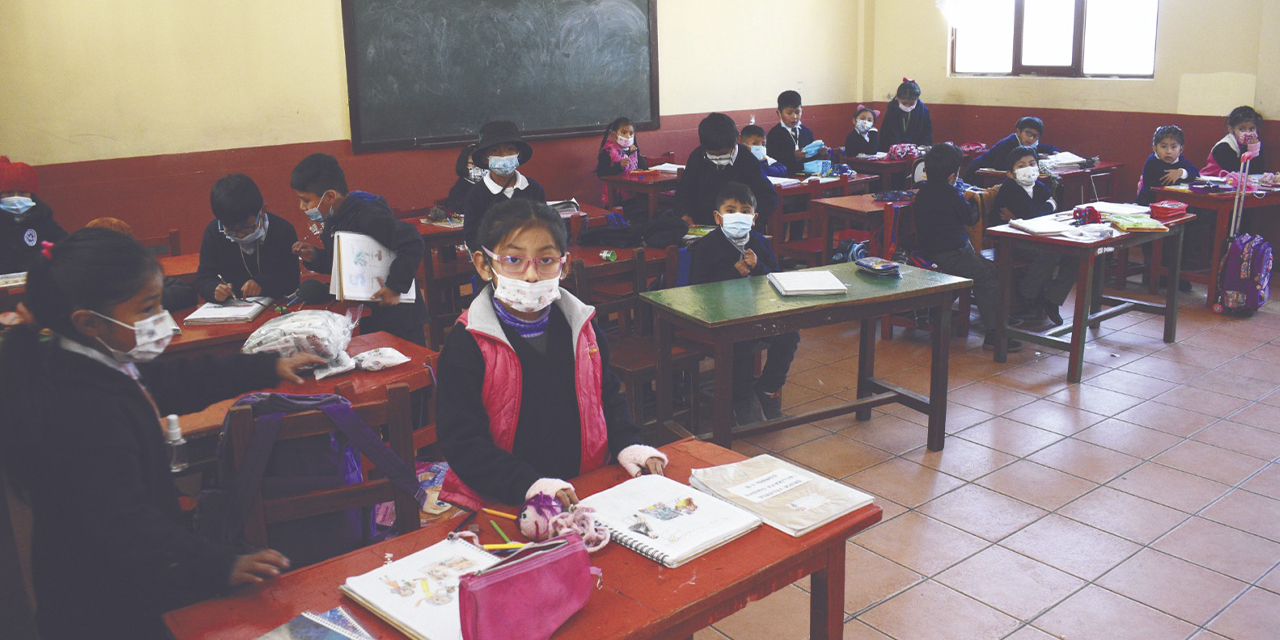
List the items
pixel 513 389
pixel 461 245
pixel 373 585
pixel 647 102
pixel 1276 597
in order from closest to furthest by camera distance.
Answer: pixel 373 585 < pixel 513 389 < pixel 1276 597 < pixel 461 245 < pixel 647 102

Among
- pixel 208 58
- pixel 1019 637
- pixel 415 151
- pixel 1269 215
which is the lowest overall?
pixel 1019 637

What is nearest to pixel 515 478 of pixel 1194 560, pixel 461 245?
pixel 1194 560

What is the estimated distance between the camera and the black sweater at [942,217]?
5.29 m

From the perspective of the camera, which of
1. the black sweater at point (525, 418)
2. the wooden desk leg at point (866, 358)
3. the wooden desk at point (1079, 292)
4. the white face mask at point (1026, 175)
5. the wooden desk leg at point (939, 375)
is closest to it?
the black sweater at point (525, 418)

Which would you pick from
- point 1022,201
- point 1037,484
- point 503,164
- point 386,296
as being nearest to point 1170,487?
point 1037,484

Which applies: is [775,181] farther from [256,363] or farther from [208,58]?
[256,363]

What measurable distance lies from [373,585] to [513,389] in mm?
621

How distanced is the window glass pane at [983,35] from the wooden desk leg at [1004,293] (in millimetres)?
4705

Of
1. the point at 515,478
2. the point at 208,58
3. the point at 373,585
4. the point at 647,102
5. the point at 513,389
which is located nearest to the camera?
the point at 373,585

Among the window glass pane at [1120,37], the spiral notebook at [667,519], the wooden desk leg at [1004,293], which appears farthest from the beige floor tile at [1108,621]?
the window glass pane at [1120,37]

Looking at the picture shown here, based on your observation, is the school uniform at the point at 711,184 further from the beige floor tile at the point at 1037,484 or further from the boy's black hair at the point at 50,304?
the boy's black hair at the point at 50,304

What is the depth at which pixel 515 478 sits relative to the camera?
6.38ft

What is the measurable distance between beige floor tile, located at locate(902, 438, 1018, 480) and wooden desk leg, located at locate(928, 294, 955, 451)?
56mm

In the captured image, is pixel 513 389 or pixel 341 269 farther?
pixel 341 269
